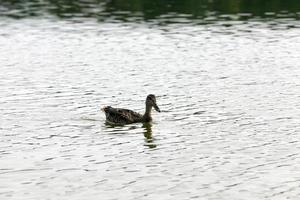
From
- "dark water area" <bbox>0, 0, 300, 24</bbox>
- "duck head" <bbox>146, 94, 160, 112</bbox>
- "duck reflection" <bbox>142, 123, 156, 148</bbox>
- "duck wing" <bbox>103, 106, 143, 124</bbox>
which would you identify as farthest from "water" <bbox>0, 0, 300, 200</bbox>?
"dark water area" <bbox>0, 0, 300, 24</bbox>

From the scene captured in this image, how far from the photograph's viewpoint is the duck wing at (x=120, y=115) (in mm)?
31672

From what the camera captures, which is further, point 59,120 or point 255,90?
point 255,90

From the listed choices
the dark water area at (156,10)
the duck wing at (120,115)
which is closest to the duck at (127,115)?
the duck wing at (120,115)

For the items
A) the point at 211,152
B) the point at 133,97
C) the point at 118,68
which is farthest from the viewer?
the point at 118,68

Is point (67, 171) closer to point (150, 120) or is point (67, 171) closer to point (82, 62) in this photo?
point (150, 120)

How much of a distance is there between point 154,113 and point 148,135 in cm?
436

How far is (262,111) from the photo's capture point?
33875mm

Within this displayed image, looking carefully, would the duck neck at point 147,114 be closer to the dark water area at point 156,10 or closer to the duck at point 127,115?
the duck at point 127,115

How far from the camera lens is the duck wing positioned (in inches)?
1247

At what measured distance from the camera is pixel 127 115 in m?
31.8

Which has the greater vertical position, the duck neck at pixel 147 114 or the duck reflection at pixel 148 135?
the duck neck at pixel 147 114

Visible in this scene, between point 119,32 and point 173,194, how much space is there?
3911cm

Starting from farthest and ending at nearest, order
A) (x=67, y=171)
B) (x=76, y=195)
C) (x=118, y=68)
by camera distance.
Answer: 1. (x=118, y=68)
2. (x=67, y=171)
3. (x=76, y=195)

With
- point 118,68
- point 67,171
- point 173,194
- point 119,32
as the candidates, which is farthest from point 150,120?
point 119,32
